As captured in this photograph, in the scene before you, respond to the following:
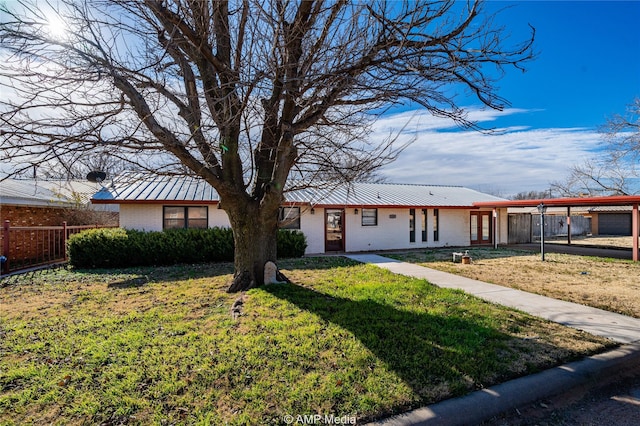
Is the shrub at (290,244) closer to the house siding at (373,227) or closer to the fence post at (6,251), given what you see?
the house siding at (373,227)

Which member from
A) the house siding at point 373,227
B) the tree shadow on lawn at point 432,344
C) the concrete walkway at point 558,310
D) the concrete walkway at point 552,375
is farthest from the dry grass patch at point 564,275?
the tree shadow on lawn at point 432,344

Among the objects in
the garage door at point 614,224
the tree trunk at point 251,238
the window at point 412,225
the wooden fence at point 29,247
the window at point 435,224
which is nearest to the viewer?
the tree trunk at point 251,238

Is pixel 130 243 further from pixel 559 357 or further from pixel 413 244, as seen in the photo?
pixel 413 244

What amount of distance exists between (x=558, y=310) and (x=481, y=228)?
14755 millimetres

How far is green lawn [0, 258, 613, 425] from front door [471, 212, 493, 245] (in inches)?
564

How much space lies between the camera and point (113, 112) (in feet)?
17.1

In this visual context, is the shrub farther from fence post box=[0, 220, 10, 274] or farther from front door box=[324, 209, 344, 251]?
fence post box=[0, 220, 10, 274]

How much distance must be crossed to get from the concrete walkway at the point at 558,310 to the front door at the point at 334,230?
7143 mm

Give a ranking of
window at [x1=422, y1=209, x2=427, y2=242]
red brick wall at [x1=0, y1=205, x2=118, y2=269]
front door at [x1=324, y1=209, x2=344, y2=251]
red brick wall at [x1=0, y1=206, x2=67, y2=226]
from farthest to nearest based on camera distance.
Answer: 1. window at [x1=422, y1=209, x2=427, y2=242]
2. front door at [x1=324, y1=209, x2=344, y2=251]
3. red brick wall at [x1=0, y1=206, x2=67, y2=226]
4. red brick wall at [x1=0, y1=205, x2=118, y2=269]

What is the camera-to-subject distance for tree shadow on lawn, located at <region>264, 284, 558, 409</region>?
330 centimetres

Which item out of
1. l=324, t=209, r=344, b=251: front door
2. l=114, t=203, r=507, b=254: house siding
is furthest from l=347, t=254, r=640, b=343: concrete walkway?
l=324, t=209, r=344, b=251: front door

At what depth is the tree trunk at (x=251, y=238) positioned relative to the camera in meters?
6.66

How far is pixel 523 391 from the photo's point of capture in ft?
10.6

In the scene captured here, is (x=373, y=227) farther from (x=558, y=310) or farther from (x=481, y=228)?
(x=558, y=310)
